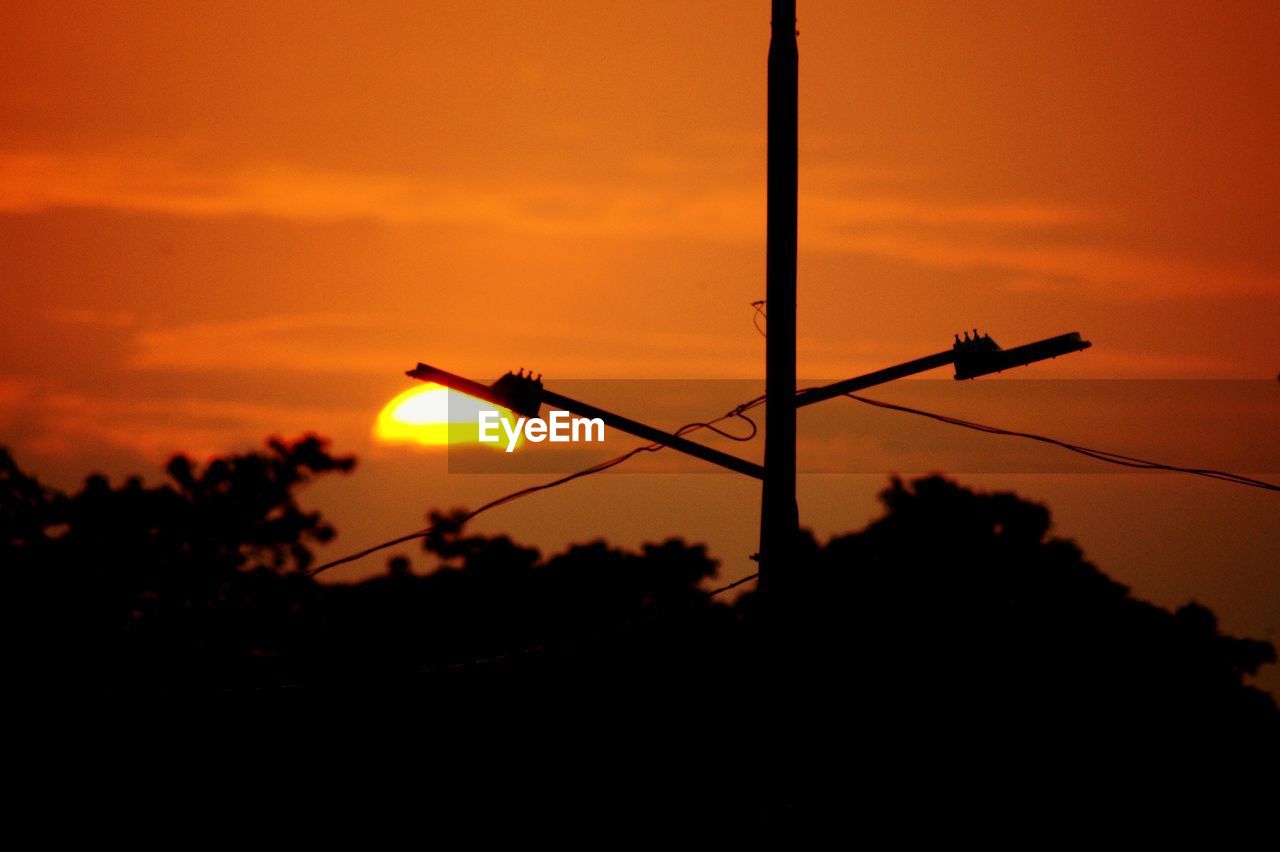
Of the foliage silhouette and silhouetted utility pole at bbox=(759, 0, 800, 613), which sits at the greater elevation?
silhouetted utility pole at bbox=(759, 0, 800, 613)

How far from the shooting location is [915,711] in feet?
109

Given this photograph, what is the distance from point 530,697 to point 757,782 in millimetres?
23168

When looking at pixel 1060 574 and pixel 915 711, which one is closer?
pixel 915 711

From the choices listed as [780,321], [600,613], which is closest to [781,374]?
[780,321]

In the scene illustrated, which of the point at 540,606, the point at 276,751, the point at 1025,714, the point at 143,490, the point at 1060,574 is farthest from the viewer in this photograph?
the point at 143,490

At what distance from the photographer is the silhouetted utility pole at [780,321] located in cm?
1064

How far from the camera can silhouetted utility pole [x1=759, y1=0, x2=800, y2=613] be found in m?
10.6

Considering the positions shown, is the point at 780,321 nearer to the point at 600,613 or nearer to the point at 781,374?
the point at 781,374

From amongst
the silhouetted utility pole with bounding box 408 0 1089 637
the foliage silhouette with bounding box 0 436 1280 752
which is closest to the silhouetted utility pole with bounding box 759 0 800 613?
the silhouetted utility pole with bounding box 408 0 1089 637

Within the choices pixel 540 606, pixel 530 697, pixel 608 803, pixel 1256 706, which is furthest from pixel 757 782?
pixel 540 606

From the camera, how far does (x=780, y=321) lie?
1082cm

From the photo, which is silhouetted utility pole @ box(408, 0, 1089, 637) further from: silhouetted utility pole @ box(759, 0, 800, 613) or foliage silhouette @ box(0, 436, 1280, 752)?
foliage silhouette @ box(0, 436, 1280, 752)

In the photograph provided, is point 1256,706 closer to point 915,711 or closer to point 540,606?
point 915,711

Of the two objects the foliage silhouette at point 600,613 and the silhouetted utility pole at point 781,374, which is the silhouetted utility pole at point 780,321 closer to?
the silhouetted utility pole at point 781,374
